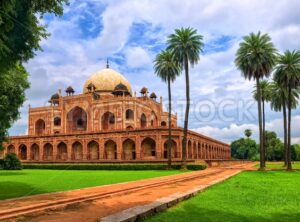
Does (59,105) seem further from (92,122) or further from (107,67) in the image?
(107,67)

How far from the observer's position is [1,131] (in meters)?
22.1

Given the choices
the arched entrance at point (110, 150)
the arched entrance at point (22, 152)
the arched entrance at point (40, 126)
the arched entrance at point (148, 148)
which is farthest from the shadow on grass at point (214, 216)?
the arched entrance at point (40, 126)


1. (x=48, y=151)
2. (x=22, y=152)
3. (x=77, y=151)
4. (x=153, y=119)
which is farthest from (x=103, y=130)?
(x=22, y=152)

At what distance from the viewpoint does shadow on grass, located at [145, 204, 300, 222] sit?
8.36 meters

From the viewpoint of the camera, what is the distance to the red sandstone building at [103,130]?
164 feet

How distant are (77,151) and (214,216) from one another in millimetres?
48543

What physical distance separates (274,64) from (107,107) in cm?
3103

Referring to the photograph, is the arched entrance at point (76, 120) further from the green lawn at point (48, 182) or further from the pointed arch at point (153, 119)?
the green lawn at point (48, 182)

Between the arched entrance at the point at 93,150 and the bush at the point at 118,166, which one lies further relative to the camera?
the arched entrance at the point at 93,150

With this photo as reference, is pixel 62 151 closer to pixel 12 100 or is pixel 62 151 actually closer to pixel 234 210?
pixel 12 100

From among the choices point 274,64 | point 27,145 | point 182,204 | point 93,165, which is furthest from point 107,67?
point 182,204

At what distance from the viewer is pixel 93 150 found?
2147 inches

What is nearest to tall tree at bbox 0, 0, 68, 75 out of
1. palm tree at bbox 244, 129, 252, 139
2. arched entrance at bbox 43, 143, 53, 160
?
arched entrance at bbox 43, 143, 53, 160

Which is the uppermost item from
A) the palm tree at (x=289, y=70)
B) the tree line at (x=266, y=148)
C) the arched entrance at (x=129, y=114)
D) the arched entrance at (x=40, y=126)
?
the palm tree at (x=289, y=70)
